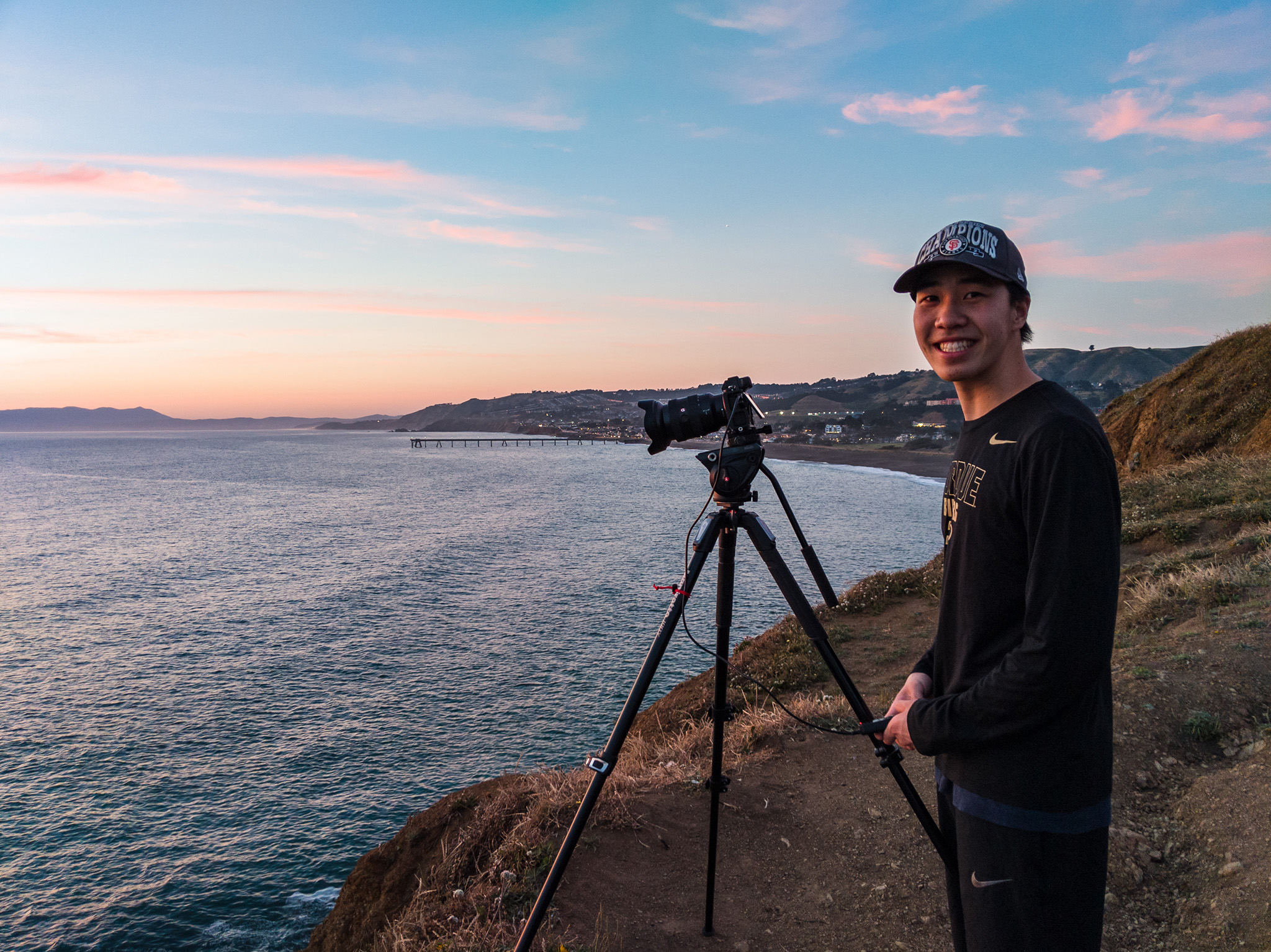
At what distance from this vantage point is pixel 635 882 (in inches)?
A: 168

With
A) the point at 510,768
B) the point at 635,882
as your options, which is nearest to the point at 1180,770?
the point at 635,882

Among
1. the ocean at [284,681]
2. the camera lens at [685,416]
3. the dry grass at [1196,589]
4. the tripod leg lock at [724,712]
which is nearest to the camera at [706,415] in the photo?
the camera lens at [685,416]

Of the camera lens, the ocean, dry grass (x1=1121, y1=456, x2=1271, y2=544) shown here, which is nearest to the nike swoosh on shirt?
the camera lens

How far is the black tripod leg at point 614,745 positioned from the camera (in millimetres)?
2676

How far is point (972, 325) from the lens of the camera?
1912 millimetres

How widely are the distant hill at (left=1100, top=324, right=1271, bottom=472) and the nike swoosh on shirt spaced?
16.4 metres

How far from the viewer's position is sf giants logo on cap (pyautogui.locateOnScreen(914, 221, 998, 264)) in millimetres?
1879

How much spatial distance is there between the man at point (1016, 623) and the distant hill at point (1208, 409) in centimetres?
1628

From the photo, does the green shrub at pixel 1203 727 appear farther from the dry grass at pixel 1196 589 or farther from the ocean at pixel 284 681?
the ocean at pixel 284 681

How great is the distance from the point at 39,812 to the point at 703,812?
12716 mm

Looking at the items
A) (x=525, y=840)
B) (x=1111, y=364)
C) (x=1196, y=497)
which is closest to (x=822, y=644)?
(x=525, y=840)

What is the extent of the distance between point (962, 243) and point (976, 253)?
0.06 meters

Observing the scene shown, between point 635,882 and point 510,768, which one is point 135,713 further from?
point 635,882

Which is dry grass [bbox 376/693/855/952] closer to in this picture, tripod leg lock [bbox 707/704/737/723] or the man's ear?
tripod leg lock [bbox 707/704/737/723]
